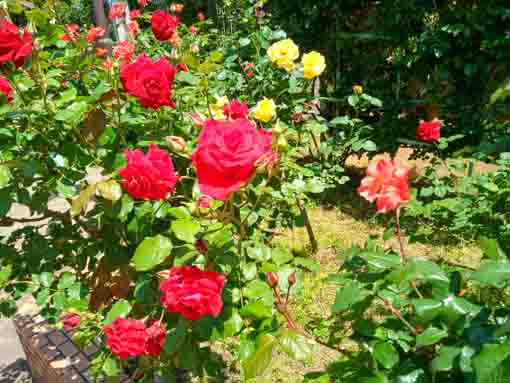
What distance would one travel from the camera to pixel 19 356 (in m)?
2.50

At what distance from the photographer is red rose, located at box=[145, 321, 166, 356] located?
1050mm

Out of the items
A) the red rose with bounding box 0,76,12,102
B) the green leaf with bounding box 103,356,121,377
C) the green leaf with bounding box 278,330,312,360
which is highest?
the red rose with bounding box 0,76,12,102

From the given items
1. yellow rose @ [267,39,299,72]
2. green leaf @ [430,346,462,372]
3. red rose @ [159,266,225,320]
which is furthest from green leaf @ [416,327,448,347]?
yellow rose @ [267,39,299,72]

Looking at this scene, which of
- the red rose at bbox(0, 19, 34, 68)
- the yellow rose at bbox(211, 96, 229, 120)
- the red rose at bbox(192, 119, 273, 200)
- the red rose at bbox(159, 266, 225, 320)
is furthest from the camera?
the yellow rose at bbox(211, 96, 229, 120)

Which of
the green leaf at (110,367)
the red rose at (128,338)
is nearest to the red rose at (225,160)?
the red rose at (128,338)

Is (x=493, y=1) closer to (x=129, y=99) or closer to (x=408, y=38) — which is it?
(x=408, y=38)

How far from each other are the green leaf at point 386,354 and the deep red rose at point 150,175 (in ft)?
1.67

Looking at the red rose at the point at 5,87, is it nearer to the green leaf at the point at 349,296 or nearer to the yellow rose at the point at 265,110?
the yellow rose at the point at 265,110

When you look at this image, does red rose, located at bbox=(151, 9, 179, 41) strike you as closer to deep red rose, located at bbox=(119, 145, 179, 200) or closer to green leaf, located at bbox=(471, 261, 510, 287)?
deep red rose, located at bbox=(119, 145, 179, 200)

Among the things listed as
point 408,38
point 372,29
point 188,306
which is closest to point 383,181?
point 188,306

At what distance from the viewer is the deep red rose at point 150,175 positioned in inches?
33.9

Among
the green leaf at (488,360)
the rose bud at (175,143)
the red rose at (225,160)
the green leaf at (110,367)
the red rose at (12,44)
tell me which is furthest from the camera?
the green leaf at (110,367)

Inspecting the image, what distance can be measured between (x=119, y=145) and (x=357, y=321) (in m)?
0.80

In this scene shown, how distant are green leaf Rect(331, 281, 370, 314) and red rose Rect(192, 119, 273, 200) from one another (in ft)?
0.98
